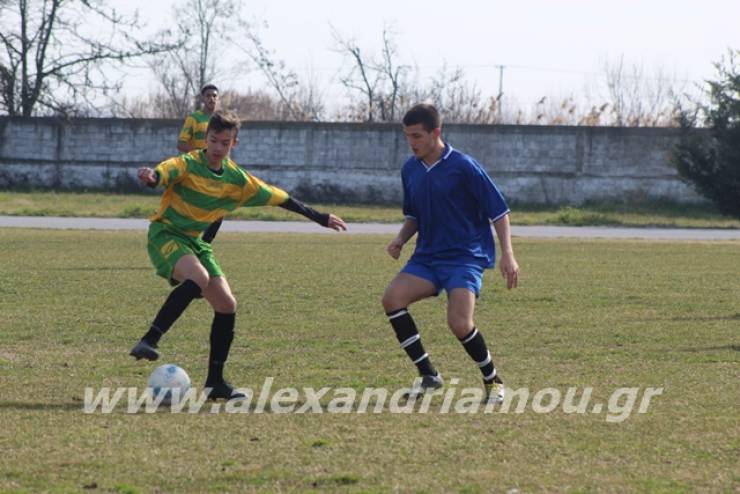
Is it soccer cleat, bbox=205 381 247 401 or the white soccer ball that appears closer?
the white soccer ball

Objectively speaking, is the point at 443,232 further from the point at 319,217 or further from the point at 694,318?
the point at 694,318

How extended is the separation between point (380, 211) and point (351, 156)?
3.12 metres

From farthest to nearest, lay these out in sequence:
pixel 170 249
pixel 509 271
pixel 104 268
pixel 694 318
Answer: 1. pixel 104 268
2. pixel 694 318
3. pixel 170 249
4. pixel 509 271

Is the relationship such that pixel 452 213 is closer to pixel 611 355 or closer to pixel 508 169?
pixel 611 355

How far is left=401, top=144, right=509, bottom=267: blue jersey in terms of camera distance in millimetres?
7551

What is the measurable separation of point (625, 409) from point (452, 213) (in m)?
1.50

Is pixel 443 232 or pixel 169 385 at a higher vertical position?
pixel 443 232

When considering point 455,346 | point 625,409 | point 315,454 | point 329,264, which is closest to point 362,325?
point 455,346

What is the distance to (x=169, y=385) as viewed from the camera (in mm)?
7164

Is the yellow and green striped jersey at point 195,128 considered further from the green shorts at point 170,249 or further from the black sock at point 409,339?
the black sock at point 409,339

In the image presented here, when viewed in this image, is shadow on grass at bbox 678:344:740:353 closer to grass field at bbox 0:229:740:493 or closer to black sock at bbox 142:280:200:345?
grass field at bbox 0:229:740:493

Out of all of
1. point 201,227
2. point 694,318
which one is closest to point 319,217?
point 201,227

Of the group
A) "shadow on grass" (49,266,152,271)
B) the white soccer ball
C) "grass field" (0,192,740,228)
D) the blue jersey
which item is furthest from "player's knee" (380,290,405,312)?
"grass field" (0,192,740,228)

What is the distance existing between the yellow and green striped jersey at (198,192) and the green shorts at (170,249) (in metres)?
0.05
